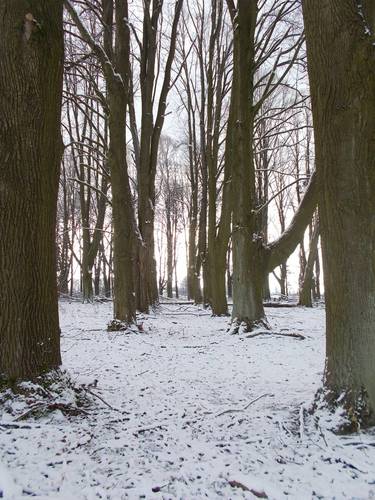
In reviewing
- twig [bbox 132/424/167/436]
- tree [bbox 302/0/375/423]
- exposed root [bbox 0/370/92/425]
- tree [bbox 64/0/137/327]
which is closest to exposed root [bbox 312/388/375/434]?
tree [bbox 302/0/375/423]

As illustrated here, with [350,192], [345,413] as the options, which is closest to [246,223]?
[350,192]

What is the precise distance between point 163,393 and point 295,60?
8.05m

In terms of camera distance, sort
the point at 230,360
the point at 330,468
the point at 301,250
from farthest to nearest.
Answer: the point at 301,250
the point at 230,360
the point at 330,468

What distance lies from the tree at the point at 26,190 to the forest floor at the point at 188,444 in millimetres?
467

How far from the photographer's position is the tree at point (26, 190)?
2.79 meters

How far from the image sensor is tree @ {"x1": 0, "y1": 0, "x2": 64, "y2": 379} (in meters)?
2.79

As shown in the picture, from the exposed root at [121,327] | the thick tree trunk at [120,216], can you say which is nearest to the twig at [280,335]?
the exposed root at [121,327]

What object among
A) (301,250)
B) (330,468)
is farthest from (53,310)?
(301,250)

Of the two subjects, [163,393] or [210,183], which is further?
[210,183]

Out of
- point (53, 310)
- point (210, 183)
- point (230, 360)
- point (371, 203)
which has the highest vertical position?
point (210, 183)

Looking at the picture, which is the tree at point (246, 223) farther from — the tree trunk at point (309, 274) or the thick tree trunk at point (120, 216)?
the tree trunk at point (309, 274)

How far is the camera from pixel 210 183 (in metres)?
11.7

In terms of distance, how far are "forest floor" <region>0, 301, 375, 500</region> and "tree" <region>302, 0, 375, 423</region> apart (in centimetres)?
40

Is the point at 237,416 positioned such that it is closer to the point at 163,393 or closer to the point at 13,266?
the point at 163,393
